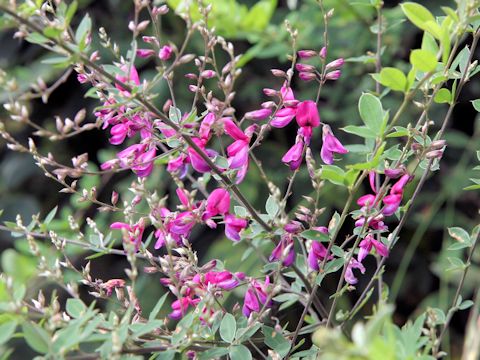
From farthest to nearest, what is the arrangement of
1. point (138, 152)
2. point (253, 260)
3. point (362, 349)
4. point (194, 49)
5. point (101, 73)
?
1. point (194, 49)
2. point (253, 260)
3. point (138, 152)
4. point (101, 73)
5. point (362, 349)

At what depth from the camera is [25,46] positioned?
91.6 inches

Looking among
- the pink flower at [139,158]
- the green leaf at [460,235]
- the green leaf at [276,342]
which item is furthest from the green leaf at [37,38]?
the green leaf at [460,235]

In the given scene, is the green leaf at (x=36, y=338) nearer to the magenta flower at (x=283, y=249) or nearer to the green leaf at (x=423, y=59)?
the magenta flower at (x=283, y=249)

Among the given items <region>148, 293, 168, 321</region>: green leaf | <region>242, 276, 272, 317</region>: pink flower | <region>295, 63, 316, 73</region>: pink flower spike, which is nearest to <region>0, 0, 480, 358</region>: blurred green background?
<region>295, 63, 316, 73</region>: pink flower spike

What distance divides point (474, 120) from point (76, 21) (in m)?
1.23

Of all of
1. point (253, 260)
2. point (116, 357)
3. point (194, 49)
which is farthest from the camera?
point (194, 49)

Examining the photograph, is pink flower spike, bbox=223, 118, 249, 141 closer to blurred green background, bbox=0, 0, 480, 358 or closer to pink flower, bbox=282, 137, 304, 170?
pink flower, bbox=282, 137, 304, 170

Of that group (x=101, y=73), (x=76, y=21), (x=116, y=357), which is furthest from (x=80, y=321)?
(x=76, y=21)

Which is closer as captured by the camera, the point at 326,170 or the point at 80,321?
the point at 80,321

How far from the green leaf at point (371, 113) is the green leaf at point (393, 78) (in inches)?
1.5

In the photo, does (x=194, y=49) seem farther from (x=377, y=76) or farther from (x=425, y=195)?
(x=377, y=76)

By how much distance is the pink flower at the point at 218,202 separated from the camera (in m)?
0.80

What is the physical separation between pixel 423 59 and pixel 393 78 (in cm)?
3

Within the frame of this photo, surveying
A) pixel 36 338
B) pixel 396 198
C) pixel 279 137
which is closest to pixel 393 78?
pixel 396 198
